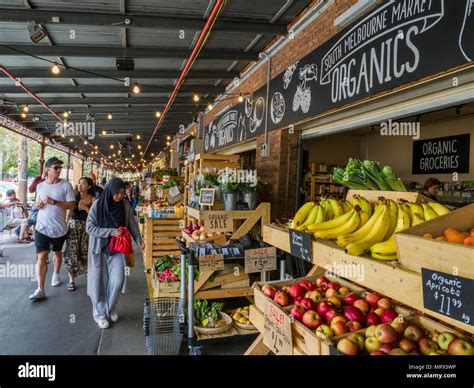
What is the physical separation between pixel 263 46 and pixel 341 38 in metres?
2.52

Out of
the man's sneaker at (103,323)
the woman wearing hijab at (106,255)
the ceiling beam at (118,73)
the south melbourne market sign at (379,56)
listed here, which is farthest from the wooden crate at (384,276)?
the ceiling beam at (118,73)

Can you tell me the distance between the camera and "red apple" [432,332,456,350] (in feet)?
4.83

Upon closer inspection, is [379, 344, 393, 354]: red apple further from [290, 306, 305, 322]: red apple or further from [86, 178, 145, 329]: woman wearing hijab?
[86, 178, 145, 329]: woman wearing hijab

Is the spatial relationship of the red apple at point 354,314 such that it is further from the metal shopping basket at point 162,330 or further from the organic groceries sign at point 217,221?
the organic groceries sign at point 217,221

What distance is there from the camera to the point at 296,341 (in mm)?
1850

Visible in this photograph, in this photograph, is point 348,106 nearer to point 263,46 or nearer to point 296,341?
point 296,341

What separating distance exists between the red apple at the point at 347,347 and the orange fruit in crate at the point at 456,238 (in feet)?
2.16

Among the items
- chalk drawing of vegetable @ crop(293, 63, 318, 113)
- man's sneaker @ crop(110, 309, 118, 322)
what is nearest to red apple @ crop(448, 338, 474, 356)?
chalk drawing of vegetable @ crop(293, 63, 318, 113)

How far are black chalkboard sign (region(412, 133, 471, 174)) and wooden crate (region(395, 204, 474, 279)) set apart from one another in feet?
23.2

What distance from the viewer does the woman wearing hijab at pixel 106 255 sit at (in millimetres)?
3928

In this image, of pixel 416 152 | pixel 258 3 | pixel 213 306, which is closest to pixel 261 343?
pixel 213 306

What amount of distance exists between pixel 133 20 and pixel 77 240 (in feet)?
11.2

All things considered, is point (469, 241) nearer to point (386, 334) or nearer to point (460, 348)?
point (460, 348)
